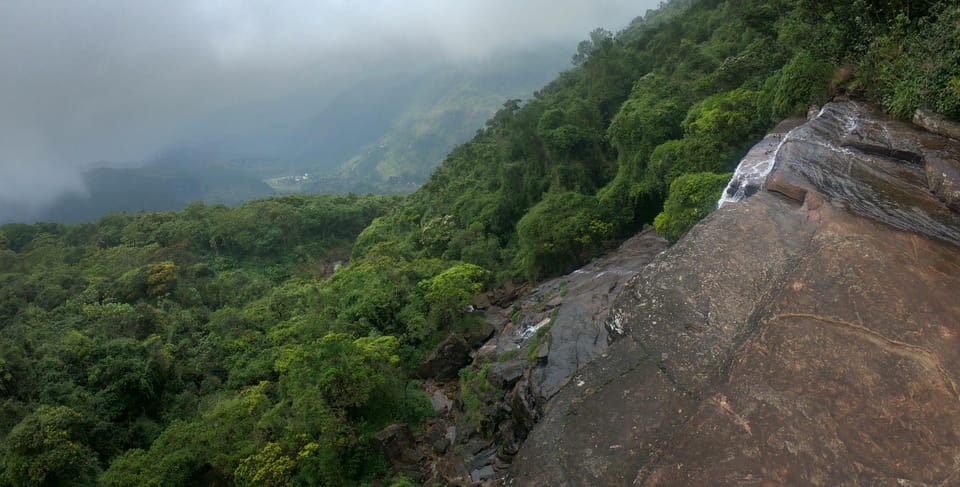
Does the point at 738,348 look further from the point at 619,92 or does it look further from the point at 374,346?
the point at 619,92

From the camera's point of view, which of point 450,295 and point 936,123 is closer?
point 936,123

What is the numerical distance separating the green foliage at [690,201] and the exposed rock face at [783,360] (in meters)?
8.74

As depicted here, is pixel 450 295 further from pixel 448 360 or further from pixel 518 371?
pixel 518 371

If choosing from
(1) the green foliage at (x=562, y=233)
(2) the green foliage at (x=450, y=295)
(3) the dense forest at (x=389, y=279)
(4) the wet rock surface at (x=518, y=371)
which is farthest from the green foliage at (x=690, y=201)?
(2) the green foliage at (x=450, y=295)

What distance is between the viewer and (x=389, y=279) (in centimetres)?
3275

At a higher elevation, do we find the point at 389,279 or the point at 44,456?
the point at 44,456

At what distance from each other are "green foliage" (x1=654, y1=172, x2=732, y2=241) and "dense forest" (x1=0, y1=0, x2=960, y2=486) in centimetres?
9

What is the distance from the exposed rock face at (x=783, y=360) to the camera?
6.58 m

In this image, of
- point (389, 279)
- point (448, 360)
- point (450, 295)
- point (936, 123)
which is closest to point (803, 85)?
point (936, 123)

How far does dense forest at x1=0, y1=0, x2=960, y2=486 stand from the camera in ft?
59.9

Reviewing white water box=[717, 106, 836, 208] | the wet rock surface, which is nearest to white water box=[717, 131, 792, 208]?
white water box=[717, 106, 836, 208]

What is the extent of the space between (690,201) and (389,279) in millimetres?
19693

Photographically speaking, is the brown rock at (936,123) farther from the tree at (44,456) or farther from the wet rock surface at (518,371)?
the tree at (44,456)

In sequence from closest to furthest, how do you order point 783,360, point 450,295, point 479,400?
point 783,360
point 479,400
point 450,295
